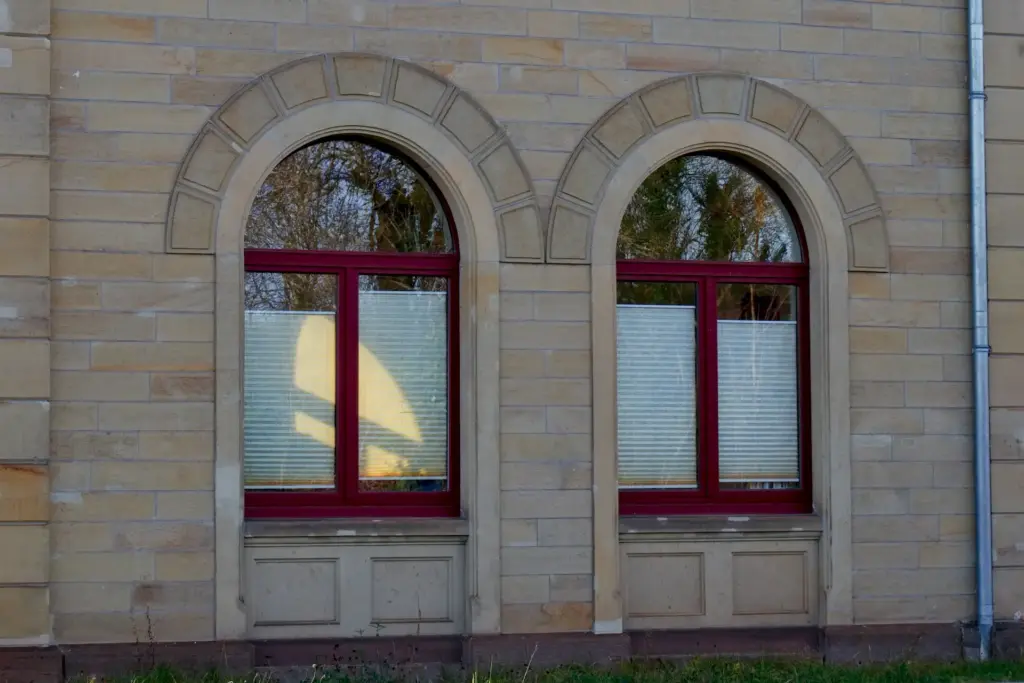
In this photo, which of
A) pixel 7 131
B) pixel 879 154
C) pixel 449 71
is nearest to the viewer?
pixel 7 131

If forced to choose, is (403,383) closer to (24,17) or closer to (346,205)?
(346,205)

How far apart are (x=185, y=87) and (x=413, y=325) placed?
2.38 meters

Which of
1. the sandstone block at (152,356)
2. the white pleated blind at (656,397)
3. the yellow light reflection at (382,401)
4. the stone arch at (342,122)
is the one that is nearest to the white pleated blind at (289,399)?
the yellow light reflection at (382,401)

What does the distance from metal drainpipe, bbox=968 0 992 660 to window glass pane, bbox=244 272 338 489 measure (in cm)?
494

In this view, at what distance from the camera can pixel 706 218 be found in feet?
36.1

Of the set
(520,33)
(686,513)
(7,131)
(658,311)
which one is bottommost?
(686,513)

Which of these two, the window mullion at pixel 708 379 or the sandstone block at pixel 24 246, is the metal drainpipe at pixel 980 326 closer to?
the window mullion at pixel 708 379

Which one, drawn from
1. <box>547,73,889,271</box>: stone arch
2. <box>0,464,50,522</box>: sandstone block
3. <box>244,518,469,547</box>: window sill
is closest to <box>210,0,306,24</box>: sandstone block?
<box>547,73,889,271</box>: stone arch

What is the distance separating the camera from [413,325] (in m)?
10.5

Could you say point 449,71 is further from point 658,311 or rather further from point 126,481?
point 126,481

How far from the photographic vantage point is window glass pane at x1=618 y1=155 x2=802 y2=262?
10852 mm

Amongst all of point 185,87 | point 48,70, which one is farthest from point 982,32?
point 48,70

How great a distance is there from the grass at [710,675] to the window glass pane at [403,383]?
1463 mm

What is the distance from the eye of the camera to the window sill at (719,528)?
34.4ft
